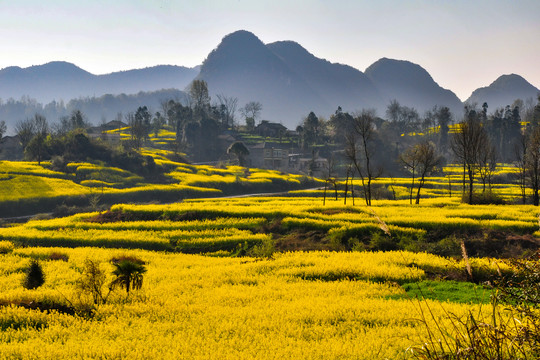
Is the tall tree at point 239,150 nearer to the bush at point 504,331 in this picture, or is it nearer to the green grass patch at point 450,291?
the green grass patch at point 450,291

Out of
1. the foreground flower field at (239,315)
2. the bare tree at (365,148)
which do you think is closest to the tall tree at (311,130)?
the bare tree at (365,148)

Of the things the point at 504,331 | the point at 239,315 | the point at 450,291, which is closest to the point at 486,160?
the point at 450,291

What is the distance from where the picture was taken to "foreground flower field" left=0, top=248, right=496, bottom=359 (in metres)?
9.95

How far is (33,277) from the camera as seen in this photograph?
17219mm

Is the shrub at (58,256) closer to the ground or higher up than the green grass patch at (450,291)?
closer to the ground

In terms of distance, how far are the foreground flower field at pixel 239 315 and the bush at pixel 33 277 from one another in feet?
1.56

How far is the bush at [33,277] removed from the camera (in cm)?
1700

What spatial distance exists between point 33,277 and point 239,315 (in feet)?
31.8

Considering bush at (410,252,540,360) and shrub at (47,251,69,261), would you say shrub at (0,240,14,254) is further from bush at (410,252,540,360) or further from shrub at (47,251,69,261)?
bush at (410,252,540,360)

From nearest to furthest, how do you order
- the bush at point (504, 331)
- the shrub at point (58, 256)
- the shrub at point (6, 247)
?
the bush at point (504, 331) → the shrub at point (58, 256) → the shrub at point (6, 247)

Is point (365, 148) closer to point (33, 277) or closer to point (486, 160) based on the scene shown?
point (33, 277)

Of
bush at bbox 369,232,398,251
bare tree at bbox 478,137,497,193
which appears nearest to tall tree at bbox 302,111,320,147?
bare tree at bbox 478,137,497,193

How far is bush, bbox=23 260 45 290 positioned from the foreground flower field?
18.8 inches

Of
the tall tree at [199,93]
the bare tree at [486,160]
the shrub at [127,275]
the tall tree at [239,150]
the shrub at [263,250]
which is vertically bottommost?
the shrub at [263,250]
